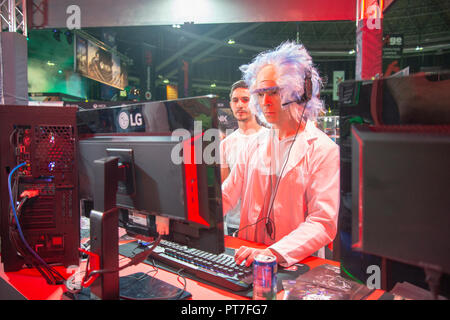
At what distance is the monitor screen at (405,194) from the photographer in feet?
1.97

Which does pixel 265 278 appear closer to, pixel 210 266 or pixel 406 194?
pixel 210 266

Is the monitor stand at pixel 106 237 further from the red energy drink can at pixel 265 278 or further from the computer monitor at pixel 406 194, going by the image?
the computer monitor at pixel 406 194

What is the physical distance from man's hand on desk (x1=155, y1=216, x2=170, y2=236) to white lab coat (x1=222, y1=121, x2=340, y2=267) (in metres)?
0.50

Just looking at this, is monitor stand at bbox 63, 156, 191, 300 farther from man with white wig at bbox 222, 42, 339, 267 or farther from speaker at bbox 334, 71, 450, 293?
man with white wig at bbox 222, 42, 339, 267

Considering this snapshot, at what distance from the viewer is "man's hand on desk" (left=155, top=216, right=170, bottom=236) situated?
1004 millimetres

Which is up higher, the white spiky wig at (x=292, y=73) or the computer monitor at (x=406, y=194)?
the white spiky wig at (x=292, y=73)

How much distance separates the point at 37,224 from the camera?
1.26 m

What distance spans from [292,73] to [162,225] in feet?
4.15

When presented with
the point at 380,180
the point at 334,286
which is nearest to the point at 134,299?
the point at 334,286

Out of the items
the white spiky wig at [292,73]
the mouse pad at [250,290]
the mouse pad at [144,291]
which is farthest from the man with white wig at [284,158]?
the mouse pad at [144,291]

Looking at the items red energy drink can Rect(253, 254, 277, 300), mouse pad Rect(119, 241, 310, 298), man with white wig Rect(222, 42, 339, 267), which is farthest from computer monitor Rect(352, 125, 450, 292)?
man with white wig Rect(222, 42, 339, 267)

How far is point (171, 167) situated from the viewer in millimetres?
933

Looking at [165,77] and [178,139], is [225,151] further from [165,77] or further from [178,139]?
[165,77]

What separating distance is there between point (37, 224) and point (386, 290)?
1317 millimetres
